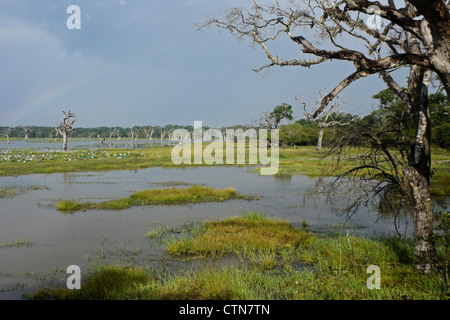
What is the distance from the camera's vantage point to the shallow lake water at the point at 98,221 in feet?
30.4

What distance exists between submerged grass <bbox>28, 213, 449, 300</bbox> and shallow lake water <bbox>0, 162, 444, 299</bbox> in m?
1.40

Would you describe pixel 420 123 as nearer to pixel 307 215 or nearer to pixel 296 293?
pixel 296 293

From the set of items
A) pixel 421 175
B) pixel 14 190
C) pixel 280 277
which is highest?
pixel 421 175

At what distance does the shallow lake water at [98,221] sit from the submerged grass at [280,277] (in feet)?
4.61

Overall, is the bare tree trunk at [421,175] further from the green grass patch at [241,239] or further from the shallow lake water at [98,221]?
the shallow lake water at [98,221]

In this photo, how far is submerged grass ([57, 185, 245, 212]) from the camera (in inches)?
671

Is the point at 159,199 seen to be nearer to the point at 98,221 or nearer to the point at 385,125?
the point at 98,221

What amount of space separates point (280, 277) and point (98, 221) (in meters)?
9.74

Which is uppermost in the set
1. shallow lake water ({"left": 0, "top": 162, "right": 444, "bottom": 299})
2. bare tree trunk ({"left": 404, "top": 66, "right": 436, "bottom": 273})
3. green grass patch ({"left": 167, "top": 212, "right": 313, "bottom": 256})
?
bare tree trunk ({"left": 404, "top": 66, "right": 436, "bottom": 273})

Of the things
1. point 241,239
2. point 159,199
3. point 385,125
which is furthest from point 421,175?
point 159,199

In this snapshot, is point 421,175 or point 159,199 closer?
point 421,175

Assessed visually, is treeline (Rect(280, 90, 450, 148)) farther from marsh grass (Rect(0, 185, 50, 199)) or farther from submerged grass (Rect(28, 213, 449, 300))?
marsh grass (Rect(0, 185, 50, 199))

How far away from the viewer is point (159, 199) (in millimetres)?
18828

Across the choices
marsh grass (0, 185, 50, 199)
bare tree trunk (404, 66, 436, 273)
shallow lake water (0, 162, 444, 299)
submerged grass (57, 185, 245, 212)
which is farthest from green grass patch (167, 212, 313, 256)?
marsh grass (0, 185, 50, 199)
